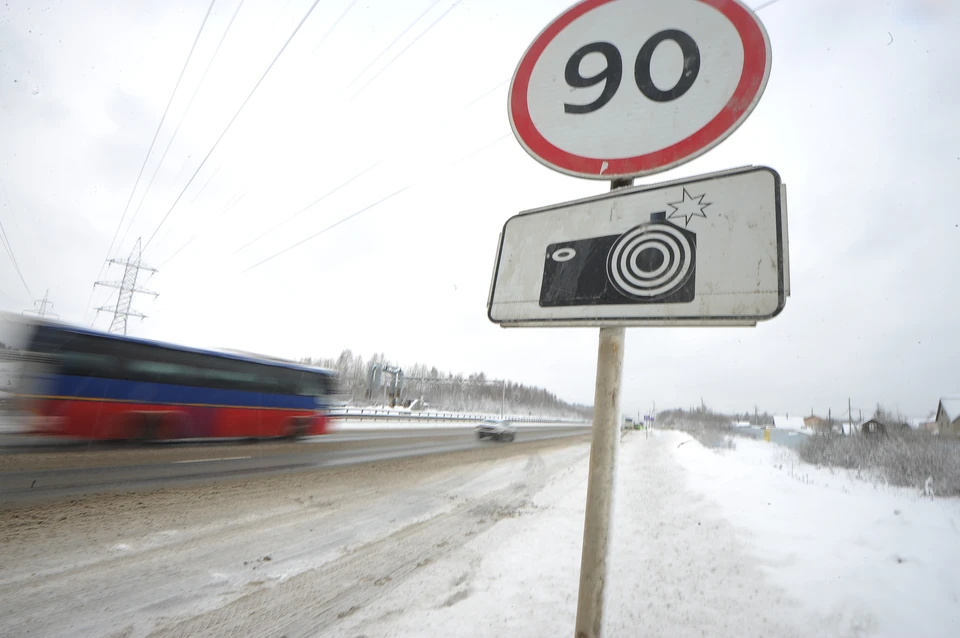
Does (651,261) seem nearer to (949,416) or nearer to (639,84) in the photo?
(639,84)

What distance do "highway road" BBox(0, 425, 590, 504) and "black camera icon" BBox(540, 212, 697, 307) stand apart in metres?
7.60

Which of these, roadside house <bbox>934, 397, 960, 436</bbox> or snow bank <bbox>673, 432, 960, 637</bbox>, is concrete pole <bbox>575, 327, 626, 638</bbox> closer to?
snow bank <bbox>673, 432, 960, 637</bbox>

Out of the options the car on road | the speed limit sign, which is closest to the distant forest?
the car on road

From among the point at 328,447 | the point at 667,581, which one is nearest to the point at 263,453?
→ the point at 328,447

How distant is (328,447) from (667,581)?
455 inches

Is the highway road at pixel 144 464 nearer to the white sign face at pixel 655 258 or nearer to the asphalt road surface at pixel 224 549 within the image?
the asphalt road surface at pixel 224 549

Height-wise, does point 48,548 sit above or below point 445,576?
below

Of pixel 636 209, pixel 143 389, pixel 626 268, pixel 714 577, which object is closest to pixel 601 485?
pixel 626 268

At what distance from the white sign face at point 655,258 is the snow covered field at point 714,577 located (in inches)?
95.4

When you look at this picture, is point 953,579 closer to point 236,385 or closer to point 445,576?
point 445,576

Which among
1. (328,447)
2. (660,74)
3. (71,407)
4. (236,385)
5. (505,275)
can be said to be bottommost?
(328,447)

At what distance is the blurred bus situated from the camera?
8.37 m

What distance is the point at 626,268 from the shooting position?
1.14m

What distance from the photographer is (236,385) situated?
11.5m
